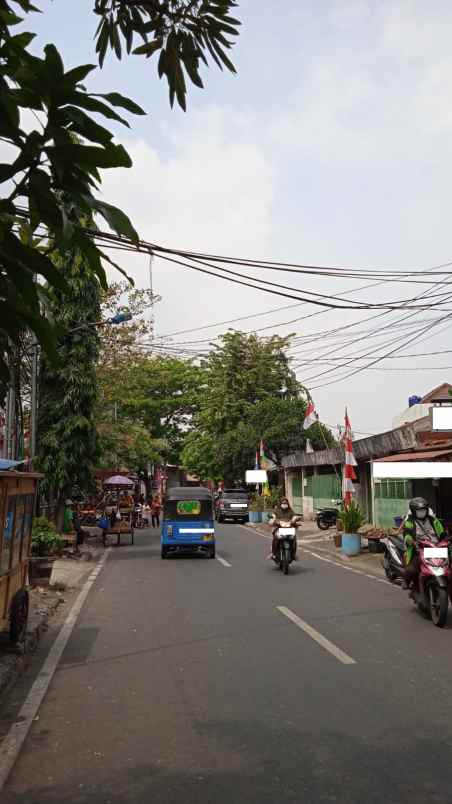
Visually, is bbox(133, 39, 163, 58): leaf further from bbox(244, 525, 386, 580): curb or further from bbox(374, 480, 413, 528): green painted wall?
bbox(374, 480, 413, 528): green painted wall

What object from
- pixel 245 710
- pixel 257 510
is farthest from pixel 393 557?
pixel 257 510

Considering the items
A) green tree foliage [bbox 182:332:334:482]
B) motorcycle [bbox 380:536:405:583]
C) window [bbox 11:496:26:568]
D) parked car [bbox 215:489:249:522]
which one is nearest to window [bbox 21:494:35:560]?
window [bbox 11:496:26:568]

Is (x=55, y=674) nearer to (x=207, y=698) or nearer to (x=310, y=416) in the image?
(x=207, y=698)

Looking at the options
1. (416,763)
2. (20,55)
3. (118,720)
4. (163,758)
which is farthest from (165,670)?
(20,55)

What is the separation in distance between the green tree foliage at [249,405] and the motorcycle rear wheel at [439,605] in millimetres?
36523

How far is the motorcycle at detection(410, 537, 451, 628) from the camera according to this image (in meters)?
9.68

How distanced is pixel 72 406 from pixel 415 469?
35.8 feet

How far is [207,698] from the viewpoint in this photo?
20.8 ft

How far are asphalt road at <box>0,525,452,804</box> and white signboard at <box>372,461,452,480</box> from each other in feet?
16.0

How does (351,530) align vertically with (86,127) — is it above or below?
below

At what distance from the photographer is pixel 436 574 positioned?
9695 millimetres

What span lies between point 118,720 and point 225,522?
39.7 meters

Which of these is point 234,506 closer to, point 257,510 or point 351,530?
point 257,510

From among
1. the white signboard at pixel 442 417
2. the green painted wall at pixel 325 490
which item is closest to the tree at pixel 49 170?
the white signboard at pixel 442 417
